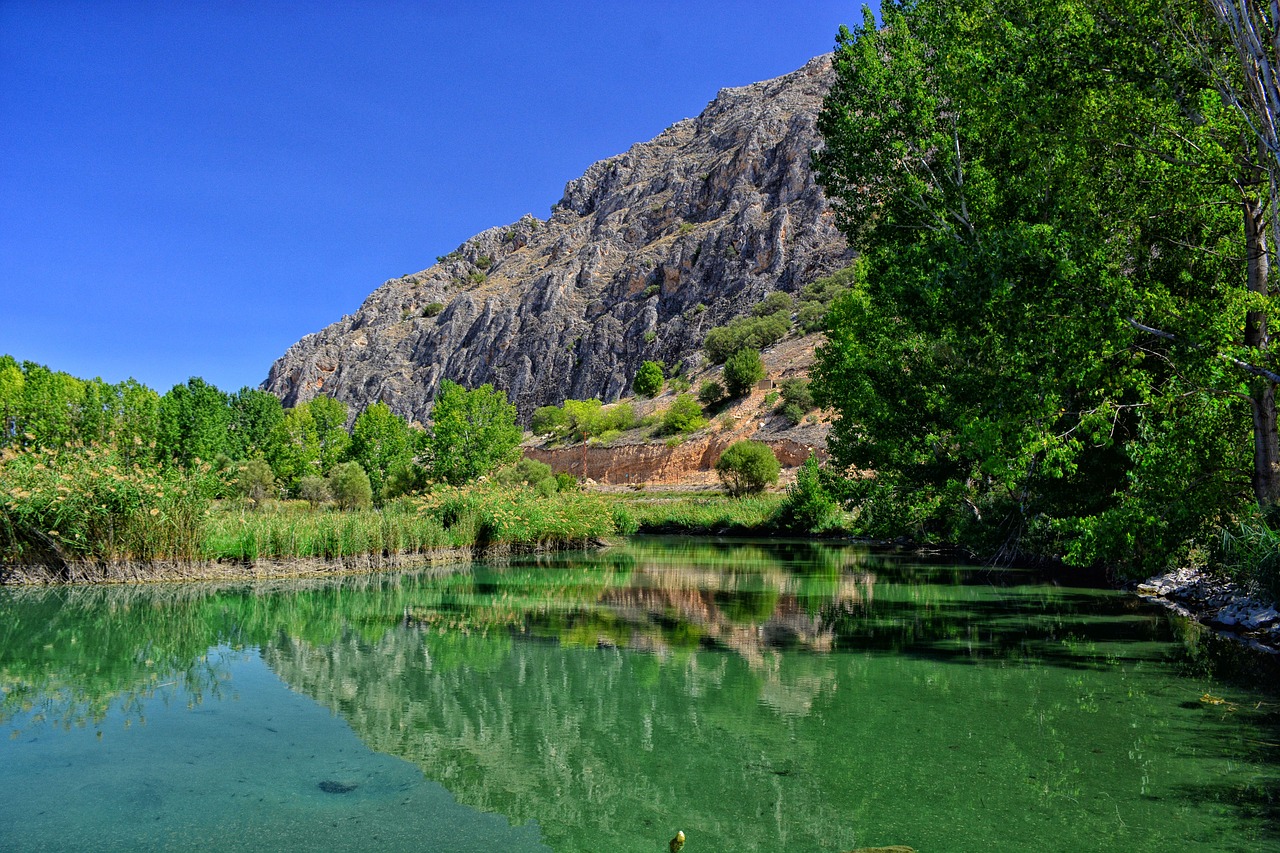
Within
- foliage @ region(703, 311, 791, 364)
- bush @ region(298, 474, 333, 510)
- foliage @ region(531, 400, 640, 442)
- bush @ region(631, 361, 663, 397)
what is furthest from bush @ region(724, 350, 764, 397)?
bush @ region(298, 474, 333, 510)

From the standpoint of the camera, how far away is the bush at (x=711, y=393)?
203 feet

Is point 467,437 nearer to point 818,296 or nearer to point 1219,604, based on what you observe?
point 1219,604

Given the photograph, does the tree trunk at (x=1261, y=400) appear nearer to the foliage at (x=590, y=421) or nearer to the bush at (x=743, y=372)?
the bush at (x=743, y=372)

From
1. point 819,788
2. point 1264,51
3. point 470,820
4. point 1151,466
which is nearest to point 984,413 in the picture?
point 1151,466

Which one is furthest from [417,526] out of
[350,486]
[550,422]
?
[550,422]

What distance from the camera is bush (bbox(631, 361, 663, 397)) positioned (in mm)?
79250

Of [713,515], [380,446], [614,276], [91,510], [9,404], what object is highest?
[614,276]

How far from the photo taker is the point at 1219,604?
10.6 metres

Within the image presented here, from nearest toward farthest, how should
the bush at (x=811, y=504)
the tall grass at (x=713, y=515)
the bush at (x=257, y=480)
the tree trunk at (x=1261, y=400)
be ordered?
the tree trunk at (x=1261, y=400) → the bush at (x=811, y=504) → the tall grass at (x=713, y=515) → the bush at (x=257, y=480)

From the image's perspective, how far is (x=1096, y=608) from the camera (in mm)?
11914

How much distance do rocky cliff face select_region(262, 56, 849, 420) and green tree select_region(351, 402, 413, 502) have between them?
128 feet

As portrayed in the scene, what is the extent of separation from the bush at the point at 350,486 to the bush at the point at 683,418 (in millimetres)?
25380

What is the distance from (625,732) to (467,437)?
107 ft

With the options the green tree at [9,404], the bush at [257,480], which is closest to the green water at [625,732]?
the bush at [257,480]
